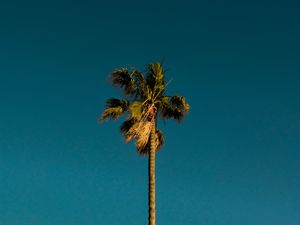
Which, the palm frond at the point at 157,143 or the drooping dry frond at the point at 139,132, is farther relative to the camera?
the palm frond at the point at 157,143

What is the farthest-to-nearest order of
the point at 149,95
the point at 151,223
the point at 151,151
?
1. the point at 149,95
2. the point at 151,151
3. the point at 151,223

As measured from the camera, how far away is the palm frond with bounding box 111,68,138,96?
41.3 m

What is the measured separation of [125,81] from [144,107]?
2.34 metres

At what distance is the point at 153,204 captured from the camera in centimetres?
3619

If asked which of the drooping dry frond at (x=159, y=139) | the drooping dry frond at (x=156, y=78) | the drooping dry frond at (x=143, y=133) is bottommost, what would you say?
the drooping dry frond at (x=143, y=133)

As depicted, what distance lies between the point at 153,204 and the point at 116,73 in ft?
30.3

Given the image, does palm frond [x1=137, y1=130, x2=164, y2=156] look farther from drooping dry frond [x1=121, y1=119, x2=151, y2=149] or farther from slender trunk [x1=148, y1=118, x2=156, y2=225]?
slender trunk [x1=148, y1=118, x2=156, y2=225]

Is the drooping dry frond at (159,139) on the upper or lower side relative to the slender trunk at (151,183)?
upper

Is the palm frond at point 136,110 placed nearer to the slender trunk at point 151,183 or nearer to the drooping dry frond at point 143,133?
the drooping dry frond at point 143,133

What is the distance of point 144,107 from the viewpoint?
4028 cm

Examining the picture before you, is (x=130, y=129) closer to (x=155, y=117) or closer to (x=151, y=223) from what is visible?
(x=155, y=117)

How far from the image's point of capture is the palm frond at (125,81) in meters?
41.3

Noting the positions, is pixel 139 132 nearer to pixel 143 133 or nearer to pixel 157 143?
pixel 143 133

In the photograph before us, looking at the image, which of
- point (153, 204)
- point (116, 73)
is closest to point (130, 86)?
point (116, 73)
